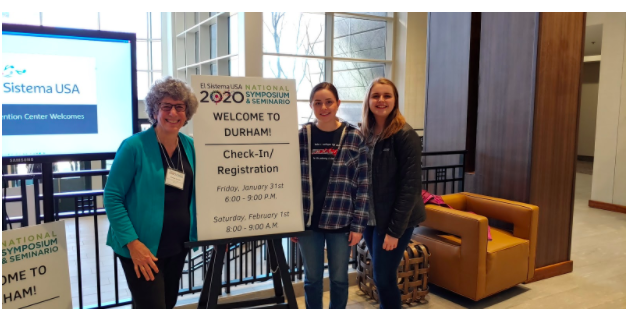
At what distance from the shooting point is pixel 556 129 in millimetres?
3348

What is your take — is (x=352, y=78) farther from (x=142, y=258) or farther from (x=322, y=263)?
(x=142, y=258)

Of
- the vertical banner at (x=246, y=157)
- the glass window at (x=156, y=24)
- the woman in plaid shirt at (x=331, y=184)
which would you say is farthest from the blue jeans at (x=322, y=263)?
the glass window at (x=156, y=24)

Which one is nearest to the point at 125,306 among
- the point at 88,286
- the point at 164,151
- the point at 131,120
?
the point at 131,120

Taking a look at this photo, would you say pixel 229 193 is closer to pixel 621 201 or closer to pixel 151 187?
pixel 151 187

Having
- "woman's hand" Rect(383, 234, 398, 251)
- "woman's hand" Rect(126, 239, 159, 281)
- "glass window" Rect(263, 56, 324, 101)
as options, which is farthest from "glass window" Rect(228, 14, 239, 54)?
"woman's hand" Rect(126, 239, 159, 281)

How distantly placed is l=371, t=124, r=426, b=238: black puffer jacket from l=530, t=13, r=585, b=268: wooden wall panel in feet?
5.67

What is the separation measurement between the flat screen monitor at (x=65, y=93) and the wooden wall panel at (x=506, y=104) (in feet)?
9.44

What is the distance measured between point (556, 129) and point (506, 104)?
1.45 ft

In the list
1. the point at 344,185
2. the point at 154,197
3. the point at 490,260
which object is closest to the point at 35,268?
the point at 154,197

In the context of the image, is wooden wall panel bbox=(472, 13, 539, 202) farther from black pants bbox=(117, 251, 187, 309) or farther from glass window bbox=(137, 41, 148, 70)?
glass window bbox=(137, 41, 148, 70)

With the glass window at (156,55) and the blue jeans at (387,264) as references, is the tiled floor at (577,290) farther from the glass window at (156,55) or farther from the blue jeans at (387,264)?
the glass window at (156,55)

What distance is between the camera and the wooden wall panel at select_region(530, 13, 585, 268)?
3.24 metres

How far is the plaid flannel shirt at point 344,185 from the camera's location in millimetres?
1920

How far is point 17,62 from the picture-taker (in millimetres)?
1720
